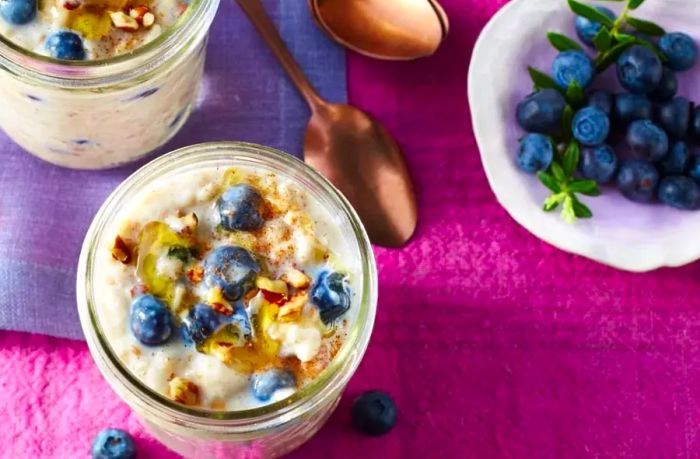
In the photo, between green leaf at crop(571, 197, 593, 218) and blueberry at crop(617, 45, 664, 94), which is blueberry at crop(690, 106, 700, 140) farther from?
green leaf at crop(571, 197, 593, 218)

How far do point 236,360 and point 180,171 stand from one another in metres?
0.24

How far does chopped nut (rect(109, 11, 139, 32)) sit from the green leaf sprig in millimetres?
565

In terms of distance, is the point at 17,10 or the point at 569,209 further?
the point at 569,209

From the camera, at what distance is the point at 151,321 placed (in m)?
1.05

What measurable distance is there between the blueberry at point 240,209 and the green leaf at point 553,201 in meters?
0.44

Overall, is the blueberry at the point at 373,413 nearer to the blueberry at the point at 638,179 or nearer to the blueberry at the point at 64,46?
the blueberry at the point at 638,179

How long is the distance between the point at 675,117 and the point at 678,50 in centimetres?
10

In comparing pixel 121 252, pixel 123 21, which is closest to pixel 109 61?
pixel 123 21

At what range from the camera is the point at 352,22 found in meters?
1.48

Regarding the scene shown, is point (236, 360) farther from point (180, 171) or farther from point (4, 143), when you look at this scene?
point (4, 143)


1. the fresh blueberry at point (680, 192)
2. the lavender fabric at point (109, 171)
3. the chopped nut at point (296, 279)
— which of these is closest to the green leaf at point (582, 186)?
the fresh blueberry at point (680, 192)

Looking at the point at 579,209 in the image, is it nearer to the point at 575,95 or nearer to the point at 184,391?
the point at 575,95

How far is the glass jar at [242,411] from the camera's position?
103 cm

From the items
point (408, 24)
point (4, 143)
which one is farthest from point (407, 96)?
point (4, 143)
